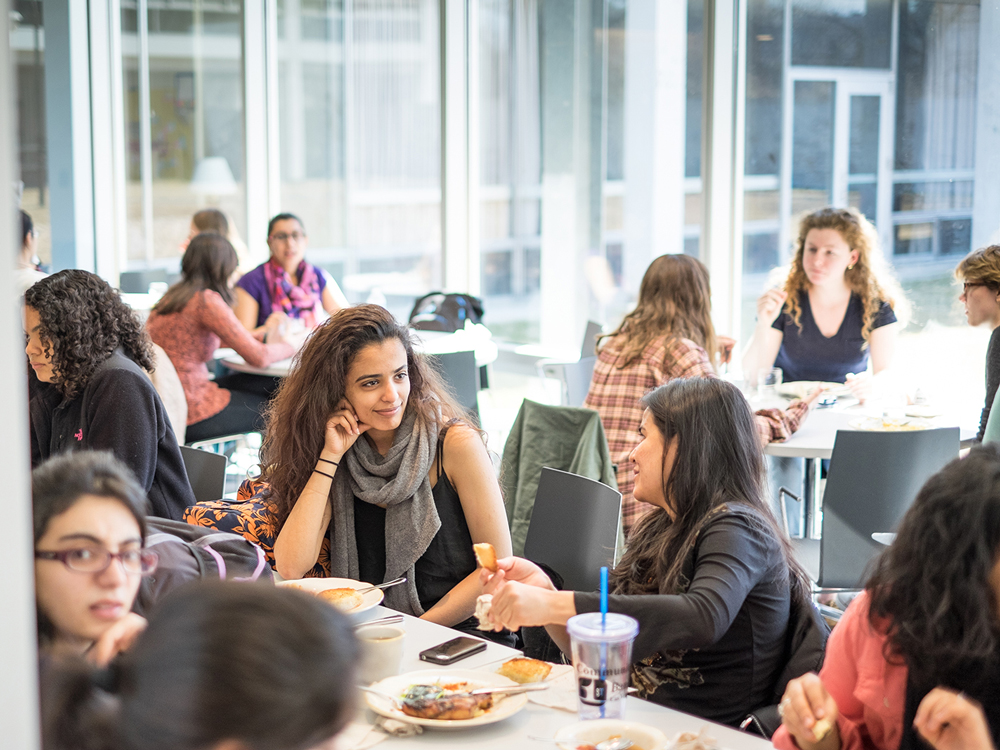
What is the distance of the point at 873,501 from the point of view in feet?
9.58

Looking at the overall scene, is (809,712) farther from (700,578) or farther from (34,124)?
(34,124)

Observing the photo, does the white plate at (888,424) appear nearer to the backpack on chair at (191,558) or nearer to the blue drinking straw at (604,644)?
the blue drinking straw at (604,644)

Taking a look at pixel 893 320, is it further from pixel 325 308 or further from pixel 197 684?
pixel 197 684

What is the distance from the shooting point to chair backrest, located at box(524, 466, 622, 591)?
231cm

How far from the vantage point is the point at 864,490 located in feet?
9.59

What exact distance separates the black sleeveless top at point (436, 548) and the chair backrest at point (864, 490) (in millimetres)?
1159

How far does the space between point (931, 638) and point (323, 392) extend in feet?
4.68

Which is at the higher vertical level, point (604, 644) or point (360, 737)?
point (604, 644)

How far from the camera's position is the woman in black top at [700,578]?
1.65m

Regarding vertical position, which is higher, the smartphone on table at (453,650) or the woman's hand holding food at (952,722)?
the woman's hand holding food at (952,722)

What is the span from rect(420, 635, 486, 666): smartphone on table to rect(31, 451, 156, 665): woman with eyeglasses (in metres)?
0.62

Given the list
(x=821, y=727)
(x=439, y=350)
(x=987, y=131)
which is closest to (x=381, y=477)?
(x=821, y=727)

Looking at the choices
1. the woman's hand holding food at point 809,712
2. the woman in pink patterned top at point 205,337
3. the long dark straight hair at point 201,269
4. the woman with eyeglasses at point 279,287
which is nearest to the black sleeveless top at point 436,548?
the woman's hand holding food at point 809,712

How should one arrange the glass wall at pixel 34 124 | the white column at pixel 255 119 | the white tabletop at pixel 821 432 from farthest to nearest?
the white column at pixel 255 119, the glass wall at pixel 34 124, the white tabletop at pixel 821 432
